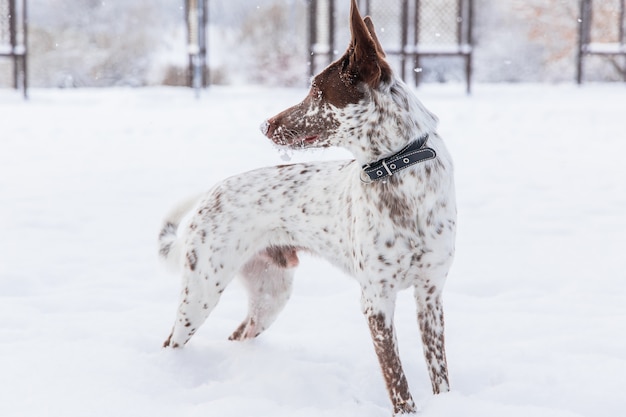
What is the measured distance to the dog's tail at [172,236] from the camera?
2.97 metres

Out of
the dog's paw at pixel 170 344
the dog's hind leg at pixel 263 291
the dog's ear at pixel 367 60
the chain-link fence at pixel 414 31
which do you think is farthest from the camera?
the chain-link fence at pixel 414 31

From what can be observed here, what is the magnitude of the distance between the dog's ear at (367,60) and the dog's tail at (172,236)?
102 centimetres

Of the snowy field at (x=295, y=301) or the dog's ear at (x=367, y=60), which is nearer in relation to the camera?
the dog's ear at (x=367, y=60)

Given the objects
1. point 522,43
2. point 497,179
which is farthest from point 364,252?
point 522,43

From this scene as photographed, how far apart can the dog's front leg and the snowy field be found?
85mm

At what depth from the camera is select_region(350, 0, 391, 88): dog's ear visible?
85.8 inches

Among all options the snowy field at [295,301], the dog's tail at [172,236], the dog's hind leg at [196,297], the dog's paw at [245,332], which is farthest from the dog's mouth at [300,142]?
the dog's paw at [245,332]

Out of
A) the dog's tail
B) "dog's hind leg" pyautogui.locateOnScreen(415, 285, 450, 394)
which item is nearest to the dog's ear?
"dog's hind leg" pyautogui.locateOnScreen(415, 285, 450, 394)

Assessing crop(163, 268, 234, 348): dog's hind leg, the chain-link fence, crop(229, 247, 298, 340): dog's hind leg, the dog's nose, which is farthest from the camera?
the chain-link fence

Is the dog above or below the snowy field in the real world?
above

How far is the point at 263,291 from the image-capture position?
301 cm

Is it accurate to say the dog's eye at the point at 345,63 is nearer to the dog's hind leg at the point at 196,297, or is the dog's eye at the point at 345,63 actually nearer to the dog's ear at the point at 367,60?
the dog's ear at the point at 367,60

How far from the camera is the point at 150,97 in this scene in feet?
35.5

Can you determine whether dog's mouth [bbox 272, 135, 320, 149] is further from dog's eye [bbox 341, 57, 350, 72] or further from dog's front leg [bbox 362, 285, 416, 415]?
dog's front leg [bbox 362, 285, 416, 415]
